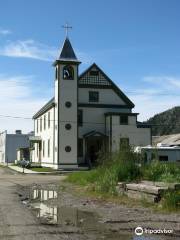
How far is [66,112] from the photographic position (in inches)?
2093

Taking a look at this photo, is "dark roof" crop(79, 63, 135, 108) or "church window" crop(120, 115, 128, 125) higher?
"dark roof" crop(79, 63, 135, 108)

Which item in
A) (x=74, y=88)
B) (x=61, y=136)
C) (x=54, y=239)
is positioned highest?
(x=74, y=88)

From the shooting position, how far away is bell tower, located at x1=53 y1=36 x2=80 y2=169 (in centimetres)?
5250

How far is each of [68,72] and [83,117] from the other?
5541 mm

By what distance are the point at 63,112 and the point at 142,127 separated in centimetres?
959

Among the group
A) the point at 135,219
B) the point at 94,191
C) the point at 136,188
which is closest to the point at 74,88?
the point at 94,191

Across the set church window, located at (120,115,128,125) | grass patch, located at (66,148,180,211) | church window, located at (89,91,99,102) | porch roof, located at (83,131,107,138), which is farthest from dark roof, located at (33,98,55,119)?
grass patch, located at (66,148,180,211)

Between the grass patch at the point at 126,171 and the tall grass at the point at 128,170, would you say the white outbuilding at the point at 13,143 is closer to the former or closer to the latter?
the grass patch at the point at 126,171

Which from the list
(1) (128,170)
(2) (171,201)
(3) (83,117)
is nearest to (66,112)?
(3) (83,117)

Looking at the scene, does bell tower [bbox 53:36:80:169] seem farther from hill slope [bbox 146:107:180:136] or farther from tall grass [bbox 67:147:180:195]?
hill slope [bbox 146:107:180:136]

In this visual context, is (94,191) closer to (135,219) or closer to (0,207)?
(0,207)

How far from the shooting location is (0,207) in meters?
15.4

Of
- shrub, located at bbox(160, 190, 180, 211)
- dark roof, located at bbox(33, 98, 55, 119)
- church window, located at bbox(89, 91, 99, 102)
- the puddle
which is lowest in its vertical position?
the puddle

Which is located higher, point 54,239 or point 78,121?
point 78,121
